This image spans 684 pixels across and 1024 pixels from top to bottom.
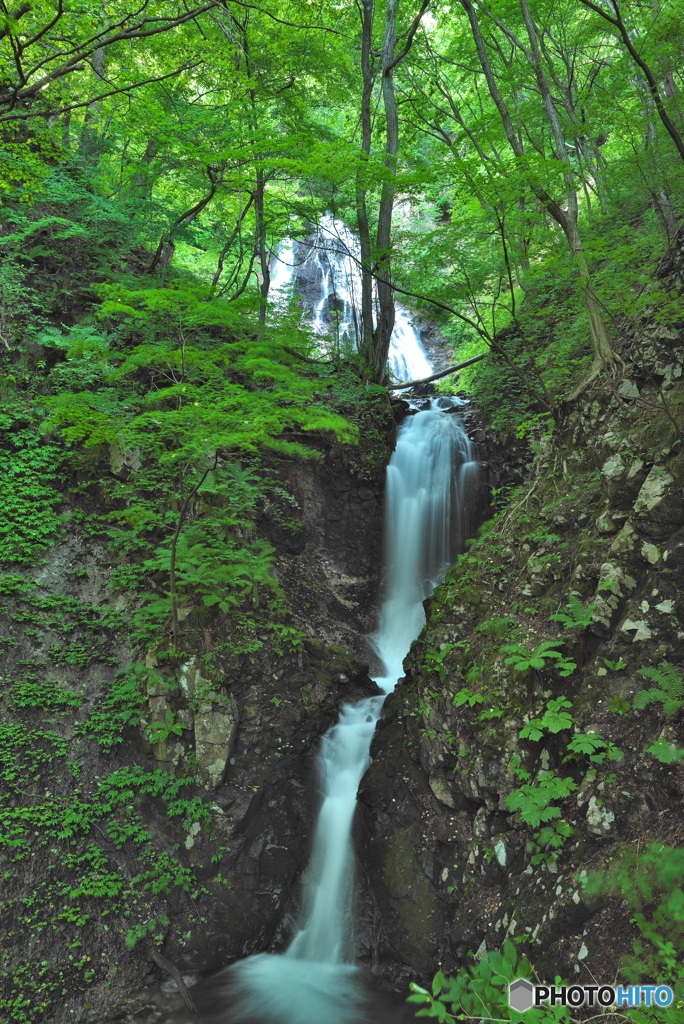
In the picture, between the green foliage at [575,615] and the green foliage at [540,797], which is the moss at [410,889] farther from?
the green foliage at [575,615]

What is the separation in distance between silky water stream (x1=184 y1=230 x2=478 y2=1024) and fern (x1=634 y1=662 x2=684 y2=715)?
137 inches

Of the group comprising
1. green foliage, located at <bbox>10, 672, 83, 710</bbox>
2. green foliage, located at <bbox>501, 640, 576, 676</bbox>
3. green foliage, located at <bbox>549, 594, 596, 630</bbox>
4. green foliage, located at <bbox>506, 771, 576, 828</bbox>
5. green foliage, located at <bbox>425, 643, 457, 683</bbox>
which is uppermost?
green foliage, located at <bbox>549, 594, 596, 630</bbox>

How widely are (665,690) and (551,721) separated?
3.01 ft

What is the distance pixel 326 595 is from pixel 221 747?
3.06 metres

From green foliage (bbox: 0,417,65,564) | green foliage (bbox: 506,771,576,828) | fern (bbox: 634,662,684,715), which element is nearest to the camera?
fern (bbox: 634,662,684,715)

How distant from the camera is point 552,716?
454cm

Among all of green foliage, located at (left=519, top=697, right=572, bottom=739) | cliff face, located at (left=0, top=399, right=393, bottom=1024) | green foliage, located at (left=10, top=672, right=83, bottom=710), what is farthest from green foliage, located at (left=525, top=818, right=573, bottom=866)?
green foliage, located at (left=10, top=672, right=83, bottom=710)

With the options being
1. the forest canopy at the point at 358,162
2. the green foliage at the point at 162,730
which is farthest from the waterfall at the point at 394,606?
the green foliage at the point at 162,730

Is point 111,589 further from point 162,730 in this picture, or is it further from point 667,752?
point 667,752

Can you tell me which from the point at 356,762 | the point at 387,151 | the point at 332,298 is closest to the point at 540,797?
the point at 356,762

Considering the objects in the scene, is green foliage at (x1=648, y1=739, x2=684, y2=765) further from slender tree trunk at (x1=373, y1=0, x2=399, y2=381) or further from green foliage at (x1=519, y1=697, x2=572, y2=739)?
slender tree trunk at (x1=373, y1=0, x2=399, y2=381)

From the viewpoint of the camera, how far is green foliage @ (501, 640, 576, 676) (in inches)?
185

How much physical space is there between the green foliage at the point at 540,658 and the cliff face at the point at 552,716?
2 centimetres

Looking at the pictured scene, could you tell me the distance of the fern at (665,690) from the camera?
12.7 feet
